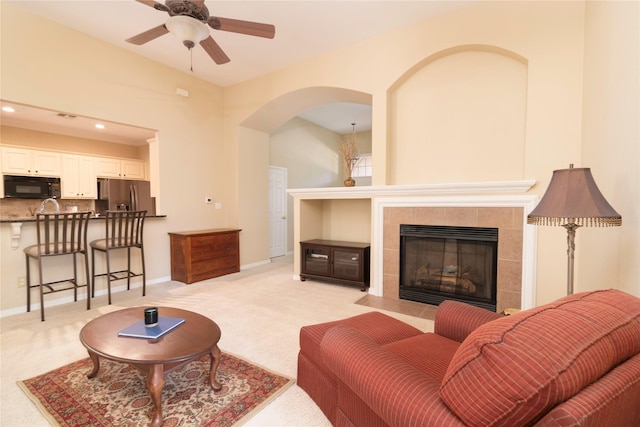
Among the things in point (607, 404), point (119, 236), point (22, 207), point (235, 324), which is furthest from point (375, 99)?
point (22, 207)

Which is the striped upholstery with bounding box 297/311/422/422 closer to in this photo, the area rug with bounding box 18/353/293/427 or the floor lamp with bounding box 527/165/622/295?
the area rug with bounding box 18/353/293/427

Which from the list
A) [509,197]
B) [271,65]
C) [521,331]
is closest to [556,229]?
[509,197]

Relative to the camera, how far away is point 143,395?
187 cm

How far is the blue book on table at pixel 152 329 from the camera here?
5.86 ft

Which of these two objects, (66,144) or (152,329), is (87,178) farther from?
(152,329)

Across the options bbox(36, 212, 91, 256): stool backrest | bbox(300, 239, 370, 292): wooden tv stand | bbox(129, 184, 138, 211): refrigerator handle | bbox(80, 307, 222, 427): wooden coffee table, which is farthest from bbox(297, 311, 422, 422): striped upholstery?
bbox(129, 184, 138, 211): refrigerator handle

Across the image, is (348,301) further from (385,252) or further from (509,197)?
(509,197)

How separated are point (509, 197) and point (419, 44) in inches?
83.0

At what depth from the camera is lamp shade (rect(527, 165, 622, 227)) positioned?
5.15 feet

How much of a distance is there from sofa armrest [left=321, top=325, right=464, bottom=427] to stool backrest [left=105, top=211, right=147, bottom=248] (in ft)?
11.6

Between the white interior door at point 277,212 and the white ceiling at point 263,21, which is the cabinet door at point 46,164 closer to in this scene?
the white ceiling at point 263,21

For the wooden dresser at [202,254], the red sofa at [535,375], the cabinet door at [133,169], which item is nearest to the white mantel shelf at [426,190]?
the wooden dresser at [202,254]

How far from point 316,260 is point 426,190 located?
6.42 ft

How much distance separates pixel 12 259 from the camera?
3.34m
